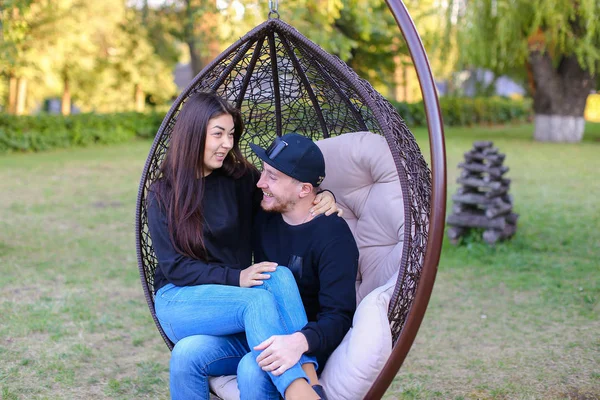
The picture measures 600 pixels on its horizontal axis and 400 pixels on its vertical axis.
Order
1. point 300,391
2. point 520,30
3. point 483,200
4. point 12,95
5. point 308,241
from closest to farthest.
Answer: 1. point 300,391
2. point 308,241
3. point 483,200
4. point 520,30
5. point 12,95

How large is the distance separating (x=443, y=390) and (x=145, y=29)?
19.3m

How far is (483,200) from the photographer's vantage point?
19.1ft

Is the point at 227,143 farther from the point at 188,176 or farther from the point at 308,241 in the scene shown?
the point at 308,241

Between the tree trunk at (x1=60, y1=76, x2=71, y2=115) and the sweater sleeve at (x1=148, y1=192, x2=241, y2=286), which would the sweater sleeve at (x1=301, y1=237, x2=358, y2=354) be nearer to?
the sweater sleeve at (x1=148, y1=192, x2=241, y2=286)

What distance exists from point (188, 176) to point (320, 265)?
2.03ft

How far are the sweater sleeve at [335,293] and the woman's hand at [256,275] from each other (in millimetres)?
203

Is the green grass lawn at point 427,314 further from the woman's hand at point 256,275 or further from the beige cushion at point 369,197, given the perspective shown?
the woman's hand at point 256,275

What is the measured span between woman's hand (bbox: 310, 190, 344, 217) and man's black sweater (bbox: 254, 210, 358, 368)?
0.02 metres

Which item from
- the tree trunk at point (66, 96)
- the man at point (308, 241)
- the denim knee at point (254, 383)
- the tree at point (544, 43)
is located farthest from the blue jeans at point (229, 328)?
the tree trunk at point (66, 96)

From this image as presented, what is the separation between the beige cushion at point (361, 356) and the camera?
2320 millimetres

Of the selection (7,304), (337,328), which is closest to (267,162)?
(337,328)

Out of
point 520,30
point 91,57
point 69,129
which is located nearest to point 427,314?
point 520,30

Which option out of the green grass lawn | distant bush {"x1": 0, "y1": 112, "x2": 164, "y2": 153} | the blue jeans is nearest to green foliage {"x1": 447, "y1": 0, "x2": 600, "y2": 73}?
the green grass lawn

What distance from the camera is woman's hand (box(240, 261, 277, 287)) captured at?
96.0 inches
